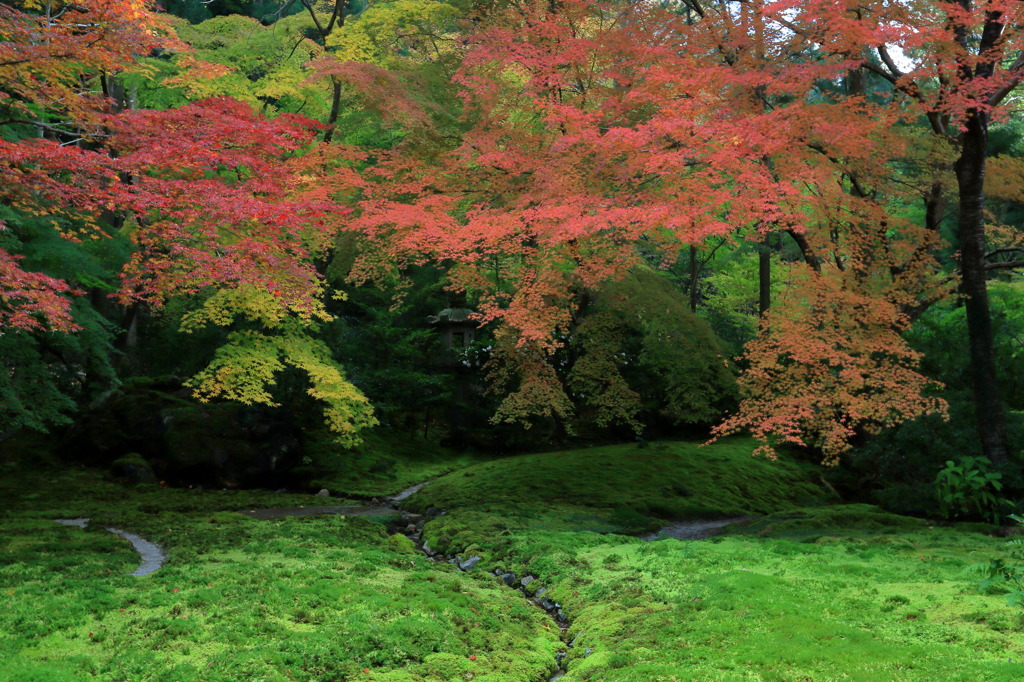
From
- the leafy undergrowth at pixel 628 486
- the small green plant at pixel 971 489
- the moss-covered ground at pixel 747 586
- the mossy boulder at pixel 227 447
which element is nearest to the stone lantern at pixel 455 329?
the leafy undergrowth at pixel 628 486

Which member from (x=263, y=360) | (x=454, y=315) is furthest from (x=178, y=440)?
(x=454, y=315)

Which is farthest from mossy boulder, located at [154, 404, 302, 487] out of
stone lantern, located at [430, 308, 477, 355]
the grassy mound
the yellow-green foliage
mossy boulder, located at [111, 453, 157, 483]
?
stone lantern, located at [430, 308, 477, 355]

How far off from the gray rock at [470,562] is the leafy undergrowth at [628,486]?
218 cm

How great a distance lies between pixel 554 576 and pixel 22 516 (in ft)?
29.7

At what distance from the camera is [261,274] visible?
10227 mm

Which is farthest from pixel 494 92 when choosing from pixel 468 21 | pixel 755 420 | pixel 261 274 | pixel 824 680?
pixel 824 680

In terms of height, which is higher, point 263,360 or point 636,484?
point 263,360

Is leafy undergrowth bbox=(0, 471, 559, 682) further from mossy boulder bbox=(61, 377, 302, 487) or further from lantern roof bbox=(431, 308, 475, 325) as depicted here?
lantern roof bbox=(431, 308, 475, 325)

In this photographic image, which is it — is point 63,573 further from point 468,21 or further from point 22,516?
point 468,21

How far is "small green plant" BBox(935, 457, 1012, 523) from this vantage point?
36.8 feet

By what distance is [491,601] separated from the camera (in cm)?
815

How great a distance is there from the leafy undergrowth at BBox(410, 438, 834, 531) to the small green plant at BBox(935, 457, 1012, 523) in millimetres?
4594

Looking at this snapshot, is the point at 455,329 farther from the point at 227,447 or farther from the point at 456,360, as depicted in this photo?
the point at 227,447

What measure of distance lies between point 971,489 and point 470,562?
7904 mm
